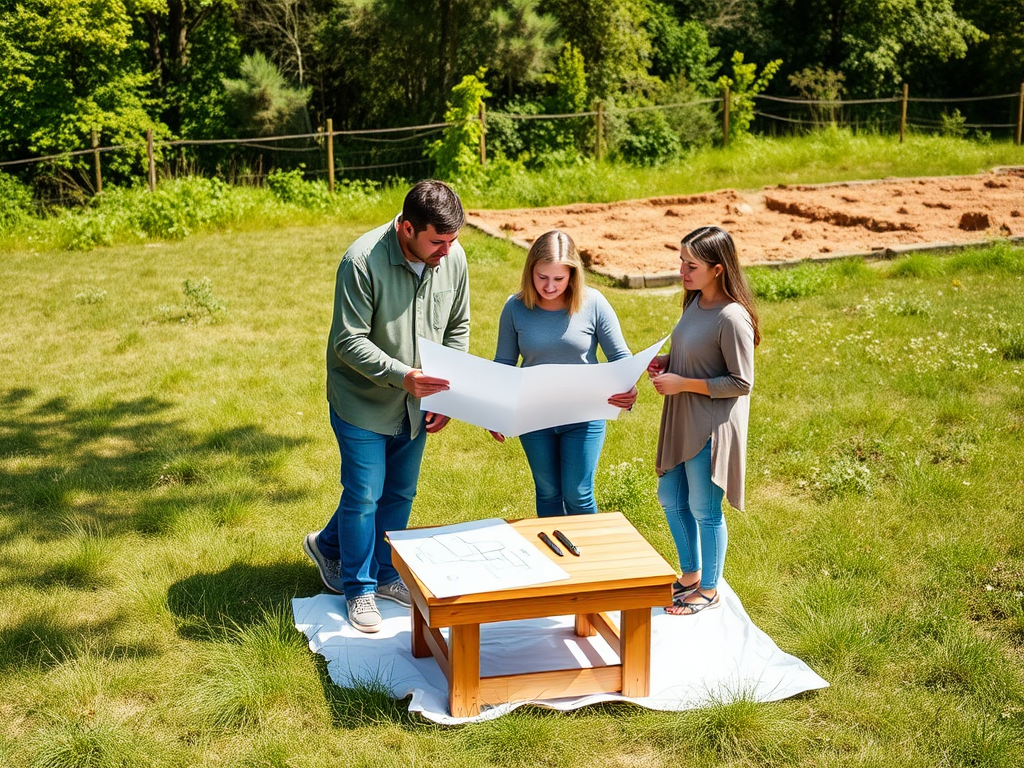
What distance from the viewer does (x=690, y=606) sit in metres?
4.80

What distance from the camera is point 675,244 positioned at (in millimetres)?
13469

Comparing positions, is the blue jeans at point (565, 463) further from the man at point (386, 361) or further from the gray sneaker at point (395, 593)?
the gray sneaker at point (395, 593)

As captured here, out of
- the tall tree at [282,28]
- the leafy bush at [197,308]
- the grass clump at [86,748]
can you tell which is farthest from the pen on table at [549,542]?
the tall tree at [282,28]

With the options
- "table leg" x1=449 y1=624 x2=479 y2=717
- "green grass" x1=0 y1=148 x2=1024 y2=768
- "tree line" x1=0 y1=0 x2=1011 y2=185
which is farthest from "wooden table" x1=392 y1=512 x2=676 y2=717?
"tree line" x1=0 y1=0 x2=1011 y2=185

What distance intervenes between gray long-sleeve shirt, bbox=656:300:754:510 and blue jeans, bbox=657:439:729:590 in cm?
9

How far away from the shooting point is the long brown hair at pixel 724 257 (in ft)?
14.3

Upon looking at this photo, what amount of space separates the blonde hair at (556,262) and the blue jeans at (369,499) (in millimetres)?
827

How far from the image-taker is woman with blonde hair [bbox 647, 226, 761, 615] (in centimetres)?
437

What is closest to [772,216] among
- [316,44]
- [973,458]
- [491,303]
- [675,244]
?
[675,244]

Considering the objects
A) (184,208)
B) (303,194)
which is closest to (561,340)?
(184,208)

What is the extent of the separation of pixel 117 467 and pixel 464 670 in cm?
365

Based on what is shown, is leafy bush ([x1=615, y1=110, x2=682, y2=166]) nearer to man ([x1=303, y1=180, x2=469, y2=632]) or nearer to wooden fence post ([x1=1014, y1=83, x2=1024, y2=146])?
wooden fence post ([x1=1014, y1=83, x2=1024, y2=146])

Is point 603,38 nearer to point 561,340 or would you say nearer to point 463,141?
point 463,141

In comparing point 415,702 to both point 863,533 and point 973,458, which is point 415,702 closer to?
point 863,533
